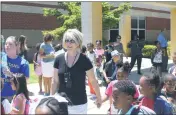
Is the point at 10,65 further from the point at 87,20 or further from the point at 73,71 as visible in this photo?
the point at 87,20

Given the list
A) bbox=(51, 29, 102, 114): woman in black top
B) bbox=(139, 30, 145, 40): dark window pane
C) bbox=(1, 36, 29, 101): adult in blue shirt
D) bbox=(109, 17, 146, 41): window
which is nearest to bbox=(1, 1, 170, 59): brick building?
bbox=(109, 17, 146, 41): window

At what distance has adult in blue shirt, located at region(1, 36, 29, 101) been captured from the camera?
16.9ft

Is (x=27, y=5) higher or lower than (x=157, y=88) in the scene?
higher

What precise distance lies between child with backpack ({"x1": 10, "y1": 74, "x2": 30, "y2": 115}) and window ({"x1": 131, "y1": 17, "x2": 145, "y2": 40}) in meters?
27.3

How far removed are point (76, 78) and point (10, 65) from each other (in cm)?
128

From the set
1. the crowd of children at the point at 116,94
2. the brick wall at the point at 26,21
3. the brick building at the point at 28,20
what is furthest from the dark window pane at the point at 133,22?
the crowd of children at the point at 116,94

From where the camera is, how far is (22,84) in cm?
461

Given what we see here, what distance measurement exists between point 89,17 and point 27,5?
8782 millimetres

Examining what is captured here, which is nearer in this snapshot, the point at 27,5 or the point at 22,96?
the point at 22,96

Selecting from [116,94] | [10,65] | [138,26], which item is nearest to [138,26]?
[138,26]

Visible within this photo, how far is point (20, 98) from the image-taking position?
14.5 feet

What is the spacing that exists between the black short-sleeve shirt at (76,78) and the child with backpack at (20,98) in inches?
17.2

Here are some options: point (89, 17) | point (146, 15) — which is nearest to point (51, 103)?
point (89, 17)

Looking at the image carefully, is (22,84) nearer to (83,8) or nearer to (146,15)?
(83,8)
